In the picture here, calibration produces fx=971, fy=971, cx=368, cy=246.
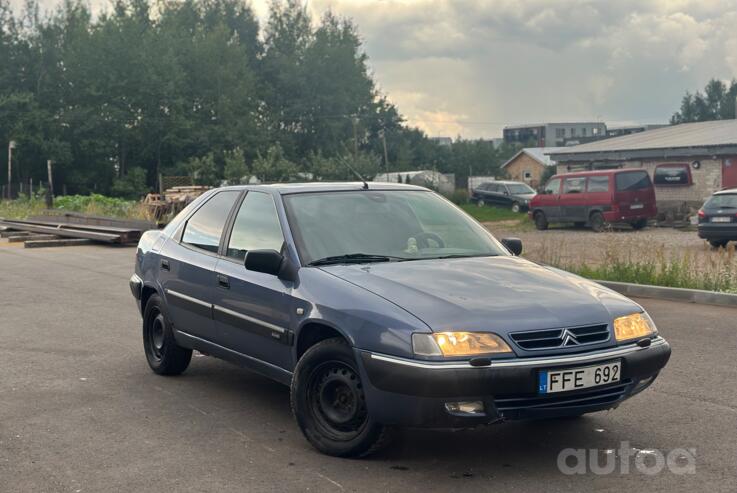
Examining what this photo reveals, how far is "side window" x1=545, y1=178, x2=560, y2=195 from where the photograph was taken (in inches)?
1267

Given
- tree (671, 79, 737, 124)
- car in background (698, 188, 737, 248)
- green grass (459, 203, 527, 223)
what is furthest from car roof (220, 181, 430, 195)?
tree (671, 79, 737, 124)

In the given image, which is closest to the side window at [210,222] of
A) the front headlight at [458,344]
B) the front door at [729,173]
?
the front headlight at [458,344]

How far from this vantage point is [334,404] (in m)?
5.34

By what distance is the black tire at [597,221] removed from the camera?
98.8ft

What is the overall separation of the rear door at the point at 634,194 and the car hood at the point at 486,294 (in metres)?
25.1

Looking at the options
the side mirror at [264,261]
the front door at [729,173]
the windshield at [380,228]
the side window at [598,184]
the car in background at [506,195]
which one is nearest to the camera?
the side mirror at [264,261]

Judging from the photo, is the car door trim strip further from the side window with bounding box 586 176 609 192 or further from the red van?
the side window with bounding box 586 176 609 192

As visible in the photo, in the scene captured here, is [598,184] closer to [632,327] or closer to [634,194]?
[634,194]

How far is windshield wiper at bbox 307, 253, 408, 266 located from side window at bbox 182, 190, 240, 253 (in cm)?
126

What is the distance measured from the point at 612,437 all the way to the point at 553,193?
27115 mm

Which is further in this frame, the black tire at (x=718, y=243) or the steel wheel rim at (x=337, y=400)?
the black tire at (x=718, y=243)

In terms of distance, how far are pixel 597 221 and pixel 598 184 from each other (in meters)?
1.18

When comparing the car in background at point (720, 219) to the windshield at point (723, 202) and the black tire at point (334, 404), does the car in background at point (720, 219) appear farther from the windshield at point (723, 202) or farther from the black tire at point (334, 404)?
the black tire at point (334, 404)

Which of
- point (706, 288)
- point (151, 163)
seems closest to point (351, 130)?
point (151, 163)
